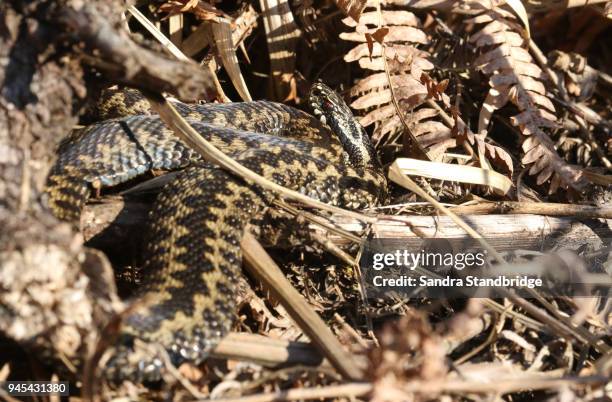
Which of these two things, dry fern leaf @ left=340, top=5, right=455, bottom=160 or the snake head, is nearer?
dry fern leaf @ left=340, top=5, right=455, bottom=160

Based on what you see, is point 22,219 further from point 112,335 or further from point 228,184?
point 228,184

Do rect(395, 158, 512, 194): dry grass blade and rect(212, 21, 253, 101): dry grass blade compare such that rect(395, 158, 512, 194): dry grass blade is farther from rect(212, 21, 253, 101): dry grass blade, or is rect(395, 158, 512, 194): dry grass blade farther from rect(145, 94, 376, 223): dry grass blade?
rect(212, 21, 253, 101): dry grass blade

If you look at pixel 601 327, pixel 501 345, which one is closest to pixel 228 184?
pixel 501 345

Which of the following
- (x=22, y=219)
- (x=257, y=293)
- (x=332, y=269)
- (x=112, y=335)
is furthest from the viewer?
(x=332, y=269)

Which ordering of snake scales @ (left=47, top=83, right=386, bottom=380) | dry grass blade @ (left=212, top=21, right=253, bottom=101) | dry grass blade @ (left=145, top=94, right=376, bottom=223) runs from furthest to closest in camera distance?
dry grass blade @ (left=212, top=21, right=253, bottom=101)
dry grass blade @ (left=145, top=94, right=376, bottom=223)
snake scales @ (left=47, top=83, right=386, bottom=380)

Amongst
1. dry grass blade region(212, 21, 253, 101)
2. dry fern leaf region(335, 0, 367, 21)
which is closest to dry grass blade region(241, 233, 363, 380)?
dry grass blade region(212, 21, 253, 101)

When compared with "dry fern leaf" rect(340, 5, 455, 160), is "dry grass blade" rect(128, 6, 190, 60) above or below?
above
